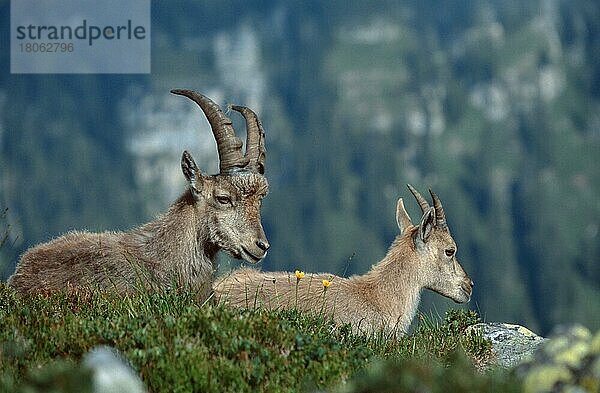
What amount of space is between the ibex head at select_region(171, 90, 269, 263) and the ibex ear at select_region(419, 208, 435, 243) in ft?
9.65

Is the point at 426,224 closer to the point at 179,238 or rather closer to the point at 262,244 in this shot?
the point at 262,244

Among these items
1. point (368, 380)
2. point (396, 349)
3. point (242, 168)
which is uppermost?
point (242, 168)

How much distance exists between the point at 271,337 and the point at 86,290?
10.7 ft

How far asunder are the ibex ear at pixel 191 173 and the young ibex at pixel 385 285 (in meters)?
1.29

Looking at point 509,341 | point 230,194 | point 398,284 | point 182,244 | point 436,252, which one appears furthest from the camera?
point 436,252

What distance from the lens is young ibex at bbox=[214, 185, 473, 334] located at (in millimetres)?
12727

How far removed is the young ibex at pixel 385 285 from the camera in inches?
501

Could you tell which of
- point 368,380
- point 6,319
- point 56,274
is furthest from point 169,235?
point 368,380

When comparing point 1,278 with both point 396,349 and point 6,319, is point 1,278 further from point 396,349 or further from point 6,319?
point 396,349

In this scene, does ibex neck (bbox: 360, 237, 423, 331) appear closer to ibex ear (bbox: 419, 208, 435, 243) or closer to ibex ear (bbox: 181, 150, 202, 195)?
ibex ear (bbox: 419, 208, 435, 243)

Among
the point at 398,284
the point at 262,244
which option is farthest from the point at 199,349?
the point at 398,284

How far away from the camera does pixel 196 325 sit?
8.02 meters

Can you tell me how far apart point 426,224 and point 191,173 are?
4.02 meters

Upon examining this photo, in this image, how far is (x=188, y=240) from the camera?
1197 centimetres
